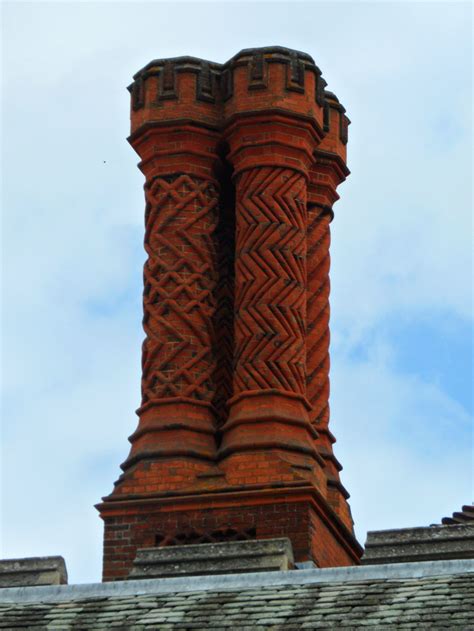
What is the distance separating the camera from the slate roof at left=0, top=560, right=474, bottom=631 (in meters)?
19.8

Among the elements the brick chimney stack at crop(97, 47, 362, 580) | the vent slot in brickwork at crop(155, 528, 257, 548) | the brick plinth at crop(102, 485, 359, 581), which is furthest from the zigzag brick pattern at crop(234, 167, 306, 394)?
the vent slot in brickwork at crop(155, 528, 257, 548)

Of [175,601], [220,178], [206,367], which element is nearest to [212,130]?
[220,178]

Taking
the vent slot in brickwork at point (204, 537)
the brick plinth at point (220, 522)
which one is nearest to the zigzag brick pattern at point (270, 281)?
the brick plinth at point (220, 522)

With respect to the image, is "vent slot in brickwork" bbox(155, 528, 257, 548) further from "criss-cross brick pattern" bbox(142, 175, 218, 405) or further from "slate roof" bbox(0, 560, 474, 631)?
"slate roof" bbox(0, 560, 474, 631)

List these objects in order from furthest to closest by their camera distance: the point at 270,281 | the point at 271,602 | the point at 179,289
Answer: the point at 179,289 → the point at 270,281 → the point at 271,602

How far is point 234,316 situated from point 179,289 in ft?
2.01

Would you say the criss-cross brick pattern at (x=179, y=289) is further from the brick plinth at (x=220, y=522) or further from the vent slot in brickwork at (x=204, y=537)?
the vent slot in brickwork at (x=204, y=537)

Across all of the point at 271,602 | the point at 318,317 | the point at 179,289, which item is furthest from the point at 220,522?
the point at 271,602

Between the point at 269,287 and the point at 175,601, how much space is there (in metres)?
5.96

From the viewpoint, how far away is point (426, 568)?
2083 centimetres

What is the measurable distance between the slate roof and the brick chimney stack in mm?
3576

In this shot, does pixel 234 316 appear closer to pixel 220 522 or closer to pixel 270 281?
pixel 270 281

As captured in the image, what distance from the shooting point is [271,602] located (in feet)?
67.5

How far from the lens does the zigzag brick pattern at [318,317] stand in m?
27.4
